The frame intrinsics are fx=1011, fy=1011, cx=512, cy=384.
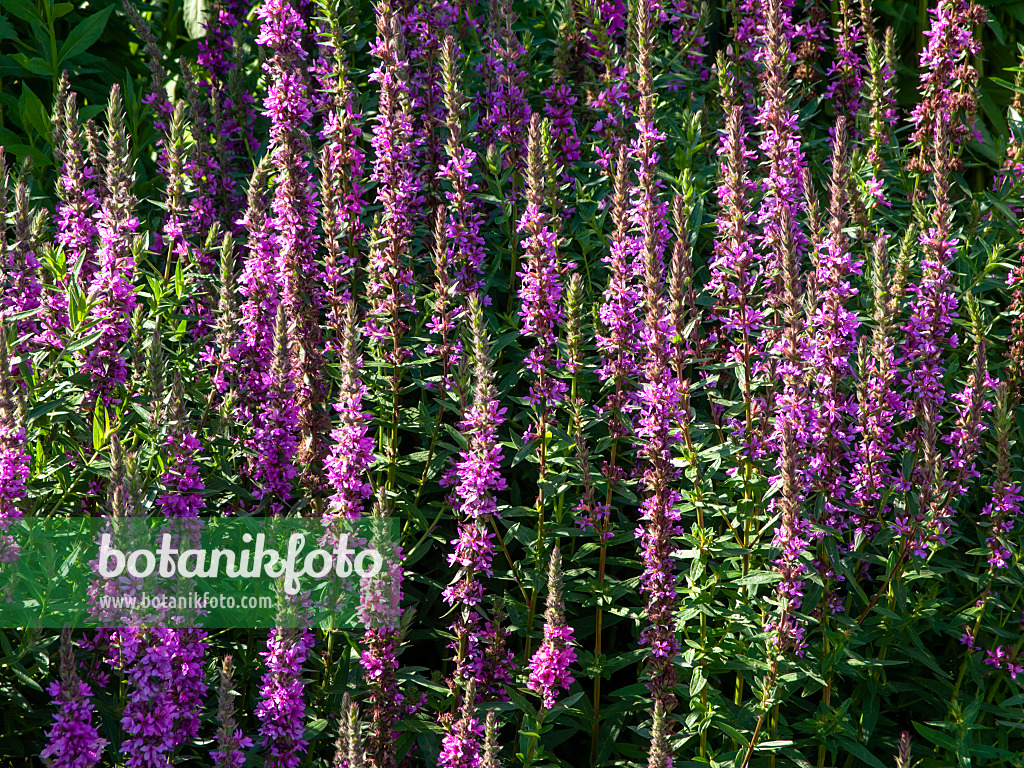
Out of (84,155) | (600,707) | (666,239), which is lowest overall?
(600,707)

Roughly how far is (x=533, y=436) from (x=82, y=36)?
12.5ft

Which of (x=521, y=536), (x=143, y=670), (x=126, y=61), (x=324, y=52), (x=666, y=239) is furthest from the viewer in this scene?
(x=126, y=61)

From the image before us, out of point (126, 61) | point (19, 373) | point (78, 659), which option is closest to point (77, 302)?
point (19, 373)

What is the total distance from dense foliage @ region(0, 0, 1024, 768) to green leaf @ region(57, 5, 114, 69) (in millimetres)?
1161

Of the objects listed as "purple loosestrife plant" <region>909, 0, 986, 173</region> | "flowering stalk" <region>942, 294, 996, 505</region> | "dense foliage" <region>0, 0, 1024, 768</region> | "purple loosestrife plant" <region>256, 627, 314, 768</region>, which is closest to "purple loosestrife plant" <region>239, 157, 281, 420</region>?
"dense foliage" <region>0, 0, 1024, 768</region>

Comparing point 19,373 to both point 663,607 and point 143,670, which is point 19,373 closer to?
point 143,670

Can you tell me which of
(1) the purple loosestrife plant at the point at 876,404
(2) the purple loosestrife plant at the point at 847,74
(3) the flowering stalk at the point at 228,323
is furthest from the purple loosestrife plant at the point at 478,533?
(2) the purple loosestrife plant at the point at 847,74

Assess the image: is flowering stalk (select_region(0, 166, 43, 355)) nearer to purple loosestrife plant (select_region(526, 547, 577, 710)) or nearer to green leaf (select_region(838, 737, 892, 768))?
purple loosestrife plant (select_region(526, 547, 577, 710))

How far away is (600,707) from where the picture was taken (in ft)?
13.3

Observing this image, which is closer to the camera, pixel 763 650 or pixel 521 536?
pixel 763 650

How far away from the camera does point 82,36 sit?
581cm

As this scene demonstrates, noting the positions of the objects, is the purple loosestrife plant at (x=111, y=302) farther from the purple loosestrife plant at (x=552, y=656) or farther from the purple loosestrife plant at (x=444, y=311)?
the purple loosestrife plant at (x=552, y=656)

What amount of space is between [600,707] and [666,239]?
1.94 m

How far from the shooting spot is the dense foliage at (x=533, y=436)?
3.44 m
